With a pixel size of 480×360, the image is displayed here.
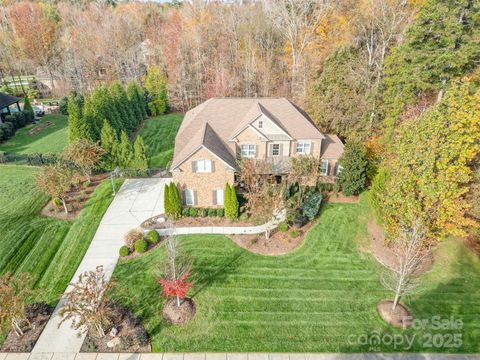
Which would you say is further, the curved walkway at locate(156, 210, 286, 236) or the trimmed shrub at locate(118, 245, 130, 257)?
the curved walkway at locate(156, 210, 286, 236)

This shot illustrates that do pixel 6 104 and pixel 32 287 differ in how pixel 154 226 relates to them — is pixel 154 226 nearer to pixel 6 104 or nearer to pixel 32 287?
pixel 32 287

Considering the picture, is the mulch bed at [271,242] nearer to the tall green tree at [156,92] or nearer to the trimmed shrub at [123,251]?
the trimmed shrub at [123,251]

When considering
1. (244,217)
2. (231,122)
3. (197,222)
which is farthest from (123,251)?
(231,122)

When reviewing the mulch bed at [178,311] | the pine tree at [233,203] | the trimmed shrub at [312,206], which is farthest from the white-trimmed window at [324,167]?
the mulch bed at [178,311]

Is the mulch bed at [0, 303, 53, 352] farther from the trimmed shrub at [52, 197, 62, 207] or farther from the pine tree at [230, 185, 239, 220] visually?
the pine tree at [230, 185, 239, 220]

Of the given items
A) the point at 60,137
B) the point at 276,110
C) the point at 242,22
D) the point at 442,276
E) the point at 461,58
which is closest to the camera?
the point at 442,276

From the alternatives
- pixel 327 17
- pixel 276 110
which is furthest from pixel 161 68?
pixel 276 110

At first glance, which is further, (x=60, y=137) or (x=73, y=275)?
(x=60, y=137)

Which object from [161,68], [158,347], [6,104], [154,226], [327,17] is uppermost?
[327,17]

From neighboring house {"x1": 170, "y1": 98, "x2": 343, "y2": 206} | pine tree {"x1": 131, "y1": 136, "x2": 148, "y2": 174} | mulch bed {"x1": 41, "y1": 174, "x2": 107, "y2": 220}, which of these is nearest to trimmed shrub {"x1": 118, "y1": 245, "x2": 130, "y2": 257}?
neighboring house {"x1": 170, "y1": 98, "x2": 343, "y2": 206}
